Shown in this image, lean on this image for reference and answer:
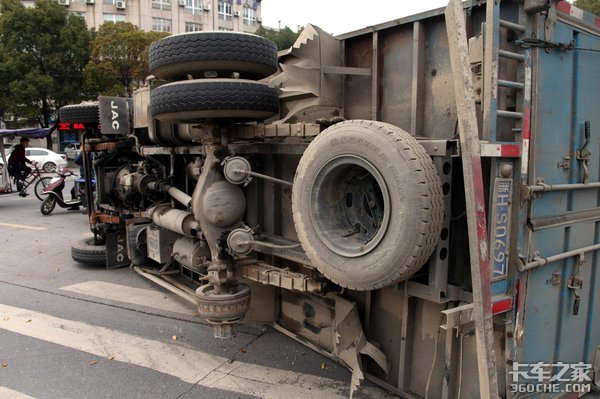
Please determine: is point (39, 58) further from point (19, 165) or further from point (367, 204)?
point (367, 204)

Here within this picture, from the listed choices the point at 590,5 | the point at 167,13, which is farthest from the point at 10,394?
the point at 167,13

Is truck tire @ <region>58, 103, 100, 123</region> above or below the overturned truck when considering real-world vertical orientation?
above

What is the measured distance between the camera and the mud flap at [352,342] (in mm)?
3182

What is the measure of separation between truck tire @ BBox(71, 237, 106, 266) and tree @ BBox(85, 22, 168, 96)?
30019 millimetres

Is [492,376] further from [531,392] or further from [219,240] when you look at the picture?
[219,240]

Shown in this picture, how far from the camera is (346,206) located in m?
2.96

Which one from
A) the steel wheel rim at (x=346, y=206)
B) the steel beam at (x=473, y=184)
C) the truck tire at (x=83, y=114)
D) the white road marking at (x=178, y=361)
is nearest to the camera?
the steel beam at (x=473, y=184)

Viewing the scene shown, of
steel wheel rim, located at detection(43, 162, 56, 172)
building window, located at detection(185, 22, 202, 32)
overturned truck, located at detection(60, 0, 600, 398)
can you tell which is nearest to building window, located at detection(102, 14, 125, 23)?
building window, located at detection(185, 22, 202, 32)

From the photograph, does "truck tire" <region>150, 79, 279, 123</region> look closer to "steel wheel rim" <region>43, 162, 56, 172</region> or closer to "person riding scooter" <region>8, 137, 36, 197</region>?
"person riding scooter" <region>8, 137, 36, 197</region>

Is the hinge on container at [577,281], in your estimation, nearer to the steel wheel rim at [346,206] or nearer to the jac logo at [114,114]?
the steel wheel rim at [346,206]

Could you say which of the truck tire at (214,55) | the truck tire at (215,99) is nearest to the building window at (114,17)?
the truck tire at (214,55)

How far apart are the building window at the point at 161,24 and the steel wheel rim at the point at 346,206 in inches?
1978

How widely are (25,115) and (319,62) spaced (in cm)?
3557

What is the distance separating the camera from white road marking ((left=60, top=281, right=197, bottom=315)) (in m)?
5.07
